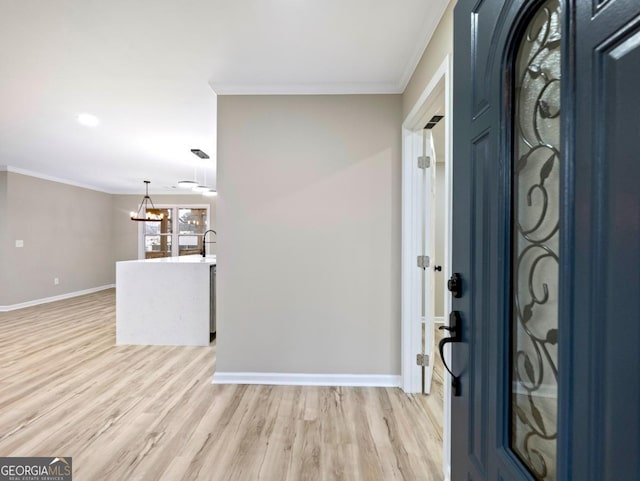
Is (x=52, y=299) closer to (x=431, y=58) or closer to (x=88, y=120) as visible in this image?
(x=88, y=120)

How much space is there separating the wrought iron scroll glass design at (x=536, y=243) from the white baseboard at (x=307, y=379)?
7.01ft

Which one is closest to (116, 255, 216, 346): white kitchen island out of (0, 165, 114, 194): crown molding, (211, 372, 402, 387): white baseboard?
(211, 372, 402, 387): white baseboard

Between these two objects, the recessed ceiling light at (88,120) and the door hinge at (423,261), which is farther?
the recessed ceiling light at (88,120)

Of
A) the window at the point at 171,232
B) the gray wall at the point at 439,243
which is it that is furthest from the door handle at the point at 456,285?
the window at the point at 171,232

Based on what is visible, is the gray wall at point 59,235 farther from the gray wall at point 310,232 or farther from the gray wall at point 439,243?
the gray wall at point 439,243

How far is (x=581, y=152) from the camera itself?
499 millimetres

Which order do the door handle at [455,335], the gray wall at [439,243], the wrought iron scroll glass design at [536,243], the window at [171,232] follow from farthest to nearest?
the window at [171,232]
the gray wall at [439,243]
the door handle at [455,335]
the wrought iron scroll glass design at [536,243]

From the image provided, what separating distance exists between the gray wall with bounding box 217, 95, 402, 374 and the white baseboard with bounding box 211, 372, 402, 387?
5cm

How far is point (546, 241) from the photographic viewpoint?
639 mm

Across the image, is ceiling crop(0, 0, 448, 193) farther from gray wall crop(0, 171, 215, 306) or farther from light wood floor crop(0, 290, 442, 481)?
gray wall crop(0, 171, 215, 306)

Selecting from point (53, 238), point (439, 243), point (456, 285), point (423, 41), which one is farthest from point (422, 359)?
point (53, 238)

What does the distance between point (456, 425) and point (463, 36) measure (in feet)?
3.94

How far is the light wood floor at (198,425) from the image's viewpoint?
1.77 metres

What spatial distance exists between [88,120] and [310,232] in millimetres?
2768
